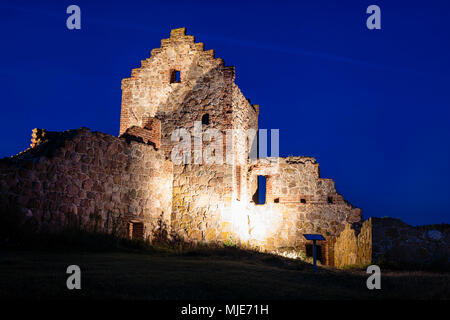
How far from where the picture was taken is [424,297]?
5555 mm

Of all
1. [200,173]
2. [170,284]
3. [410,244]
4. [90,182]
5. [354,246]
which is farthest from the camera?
[200,173]

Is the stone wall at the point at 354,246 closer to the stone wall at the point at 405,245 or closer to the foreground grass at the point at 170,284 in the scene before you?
the stone wall at the point at 405,245

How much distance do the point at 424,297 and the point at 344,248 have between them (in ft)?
32.7

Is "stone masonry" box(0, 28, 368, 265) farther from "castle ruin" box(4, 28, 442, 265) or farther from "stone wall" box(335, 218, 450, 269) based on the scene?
"stone wall" box(335, 218, 450, 269)

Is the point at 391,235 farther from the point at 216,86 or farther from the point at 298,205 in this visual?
the point at 216,86

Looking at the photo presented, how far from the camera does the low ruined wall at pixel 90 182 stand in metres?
10.0

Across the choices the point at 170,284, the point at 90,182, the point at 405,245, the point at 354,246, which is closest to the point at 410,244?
the point at 405,245

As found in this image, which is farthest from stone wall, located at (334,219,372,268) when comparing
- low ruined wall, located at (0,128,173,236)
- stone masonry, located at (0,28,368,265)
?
low ruined wall, located at (0,128,173,236)

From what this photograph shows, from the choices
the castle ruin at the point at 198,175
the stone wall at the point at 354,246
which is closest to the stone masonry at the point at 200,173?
the castle ruin at the point at 198,175

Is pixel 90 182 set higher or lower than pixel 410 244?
higher

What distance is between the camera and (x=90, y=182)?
39.5 ft

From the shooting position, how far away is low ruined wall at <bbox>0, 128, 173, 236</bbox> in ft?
32.9

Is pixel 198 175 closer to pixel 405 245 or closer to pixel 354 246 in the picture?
pixel 354 246
